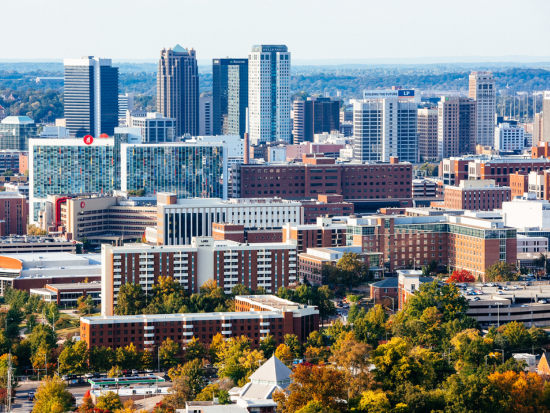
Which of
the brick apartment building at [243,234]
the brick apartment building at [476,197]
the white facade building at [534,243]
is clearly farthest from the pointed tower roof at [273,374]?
the brick apartment building at [476,197]

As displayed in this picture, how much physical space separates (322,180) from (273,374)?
9615cm

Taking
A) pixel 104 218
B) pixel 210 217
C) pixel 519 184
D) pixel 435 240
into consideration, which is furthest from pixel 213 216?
pixel 519 184

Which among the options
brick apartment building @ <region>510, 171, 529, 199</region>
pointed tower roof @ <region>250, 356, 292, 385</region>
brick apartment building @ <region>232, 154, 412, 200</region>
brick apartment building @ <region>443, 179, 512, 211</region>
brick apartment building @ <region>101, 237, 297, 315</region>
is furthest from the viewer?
brick apartment building @ <region>510, 171, 529, 199</region>

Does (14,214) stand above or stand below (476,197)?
below

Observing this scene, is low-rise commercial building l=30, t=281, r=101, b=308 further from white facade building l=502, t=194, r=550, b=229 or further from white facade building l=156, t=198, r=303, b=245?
white facade building l=502, t=194, r=550, b=229

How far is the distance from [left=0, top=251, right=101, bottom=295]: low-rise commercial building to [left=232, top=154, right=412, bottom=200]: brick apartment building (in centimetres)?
4513

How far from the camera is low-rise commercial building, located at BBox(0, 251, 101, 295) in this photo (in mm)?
117625

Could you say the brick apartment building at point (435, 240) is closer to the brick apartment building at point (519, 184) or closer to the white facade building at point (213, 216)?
the white facade building at point (213, 216)

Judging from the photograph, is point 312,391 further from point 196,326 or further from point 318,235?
point 318,235

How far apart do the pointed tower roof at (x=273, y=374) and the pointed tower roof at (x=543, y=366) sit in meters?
17.0

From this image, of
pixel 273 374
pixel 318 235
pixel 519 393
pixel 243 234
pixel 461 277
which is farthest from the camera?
pixel 318 235

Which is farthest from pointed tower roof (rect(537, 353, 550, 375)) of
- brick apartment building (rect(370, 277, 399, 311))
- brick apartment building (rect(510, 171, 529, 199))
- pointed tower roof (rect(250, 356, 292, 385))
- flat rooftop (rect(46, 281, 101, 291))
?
brick apartment building (rect(510, 171, 529, 199))

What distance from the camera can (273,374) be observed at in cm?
7156

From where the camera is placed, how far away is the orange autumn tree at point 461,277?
4329 inches
